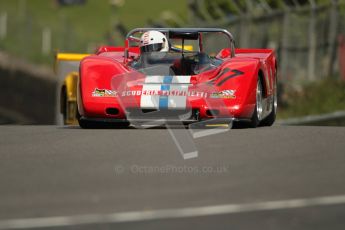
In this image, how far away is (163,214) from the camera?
220 inches

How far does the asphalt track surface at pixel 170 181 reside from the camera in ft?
17.9

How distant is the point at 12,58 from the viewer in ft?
143

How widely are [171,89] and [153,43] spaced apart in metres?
1.34

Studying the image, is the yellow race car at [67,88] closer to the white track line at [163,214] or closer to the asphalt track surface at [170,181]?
the asphalt track surface at [170,181]

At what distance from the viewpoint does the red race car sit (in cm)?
1078

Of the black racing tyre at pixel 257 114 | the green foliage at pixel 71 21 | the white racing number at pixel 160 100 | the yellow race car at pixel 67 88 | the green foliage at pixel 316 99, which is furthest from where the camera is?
the green foliage at pixel 71 21

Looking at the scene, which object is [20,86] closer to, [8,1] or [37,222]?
[37,222]

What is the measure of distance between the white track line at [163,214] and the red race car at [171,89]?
4867 millimetres

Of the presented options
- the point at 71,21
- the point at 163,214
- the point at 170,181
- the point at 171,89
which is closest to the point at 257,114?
the point at 171,89

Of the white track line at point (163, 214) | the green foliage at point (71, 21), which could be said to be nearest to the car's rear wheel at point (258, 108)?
the white track line at point (163, 214)

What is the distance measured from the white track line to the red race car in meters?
4.87

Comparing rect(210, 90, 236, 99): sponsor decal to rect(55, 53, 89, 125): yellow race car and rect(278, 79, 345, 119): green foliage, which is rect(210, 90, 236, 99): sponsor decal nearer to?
rect(55, 53, 89, 125): yellow race car

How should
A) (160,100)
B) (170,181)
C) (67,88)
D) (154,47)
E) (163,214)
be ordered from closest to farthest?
1. (163,214)
2. (170,181)
3. (160,100)
4. (154,47)
5. (67,88)

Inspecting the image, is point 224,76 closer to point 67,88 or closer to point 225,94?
point 225,94
